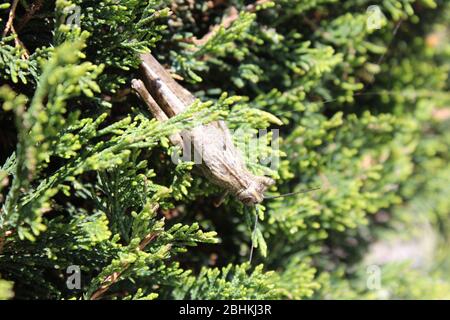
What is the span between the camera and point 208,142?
1.96m

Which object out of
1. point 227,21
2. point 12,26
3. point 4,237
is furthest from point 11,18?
point 227,21

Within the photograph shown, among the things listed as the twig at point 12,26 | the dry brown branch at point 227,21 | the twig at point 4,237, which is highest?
the twig at point 12,26

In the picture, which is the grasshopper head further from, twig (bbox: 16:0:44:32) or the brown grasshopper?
twig (bbox: 16:0:44:32)

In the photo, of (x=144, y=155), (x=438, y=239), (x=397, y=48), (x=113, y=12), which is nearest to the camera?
(x=113, y=12)

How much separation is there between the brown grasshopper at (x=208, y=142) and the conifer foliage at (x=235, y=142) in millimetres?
70

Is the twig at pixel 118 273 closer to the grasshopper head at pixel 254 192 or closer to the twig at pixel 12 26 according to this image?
the grasshopper head at pixel 254 192

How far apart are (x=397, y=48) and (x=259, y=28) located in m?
1.25

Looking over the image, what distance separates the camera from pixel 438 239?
364cm

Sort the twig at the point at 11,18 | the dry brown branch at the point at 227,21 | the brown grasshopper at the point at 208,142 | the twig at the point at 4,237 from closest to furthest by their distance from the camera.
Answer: the twig at the point at 4,237
the twig at the point at 11,18
the brown grasshopper at the point at 208,142
the dry brown branch at the point at 227,21

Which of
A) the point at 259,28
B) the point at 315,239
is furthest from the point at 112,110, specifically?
the point at 315,239

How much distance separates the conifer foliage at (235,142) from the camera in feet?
5.51

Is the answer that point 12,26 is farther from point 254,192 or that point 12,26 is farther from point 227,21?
point 254,192

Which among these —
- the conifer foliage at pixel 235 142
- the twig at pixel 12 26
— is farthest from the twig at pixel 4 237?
the twig at pixel 12 26

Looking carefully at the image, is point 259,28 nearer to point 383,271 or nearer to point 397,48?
point 397,48
